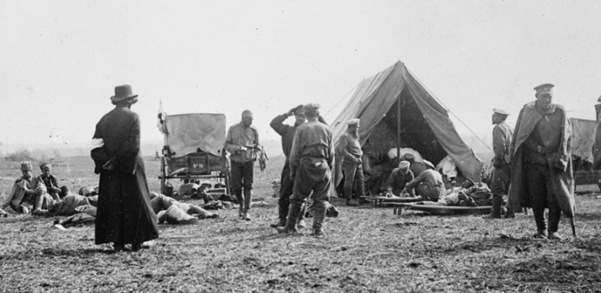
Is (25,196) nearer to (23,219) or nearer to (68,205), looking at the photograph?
(23,219)

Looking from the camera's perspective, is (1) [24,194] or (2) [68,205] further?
(1) [24,194]

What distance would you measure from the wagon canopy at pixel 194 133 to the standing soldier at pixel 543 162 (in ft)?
33.0

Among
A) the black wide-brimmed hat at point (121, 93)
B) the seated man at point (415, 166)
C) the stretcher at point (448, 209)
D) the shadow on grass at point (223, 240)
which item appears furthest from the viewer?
the seated man at point (415, 166)

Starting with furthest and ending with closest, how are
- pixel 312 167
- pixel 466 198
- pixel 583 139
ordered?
pixel 583 139 → pixel 466 198 → pixel 312 167

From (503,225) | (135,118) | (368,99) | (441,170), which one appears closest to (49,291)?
(135,118)

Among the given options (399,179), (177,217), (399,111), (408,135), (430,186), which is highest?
(399,111)

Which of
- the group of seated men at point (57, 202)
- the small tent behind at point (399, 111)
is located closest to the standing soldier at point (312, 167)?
the group of seated men at point (57, 202)

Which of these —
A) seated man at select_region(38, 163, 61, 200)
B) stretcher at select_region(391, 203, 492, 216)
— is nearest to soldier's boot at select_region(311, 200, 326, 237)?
stretcher at select_region(391, 203, 492, 216)

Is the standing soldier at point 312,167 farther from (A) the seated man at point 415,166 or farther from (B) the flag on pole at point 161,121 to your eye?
(B) the flag on pole at point 161,121

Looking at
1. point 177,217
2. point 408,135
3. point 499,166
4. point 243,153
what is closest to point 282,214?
point 243,153

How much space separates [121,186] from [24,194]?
650cm

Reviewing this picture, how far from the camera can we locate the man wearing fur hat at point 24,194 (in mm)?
10672

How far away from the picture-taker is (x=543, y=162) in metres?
5.98

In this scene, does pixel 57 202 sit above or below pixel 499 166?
below
